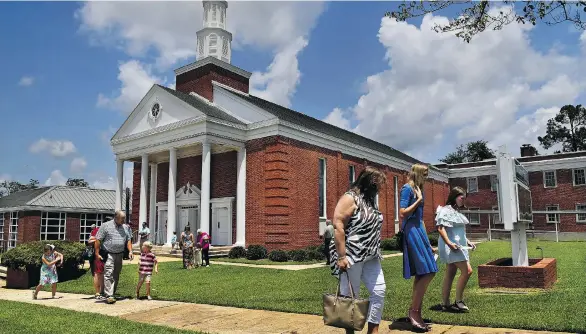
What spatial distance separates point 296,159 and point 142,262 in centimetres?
1396

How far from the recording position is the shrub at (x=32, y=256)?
1403 cm

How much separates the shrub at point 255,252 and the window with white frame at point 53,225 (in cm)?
1864

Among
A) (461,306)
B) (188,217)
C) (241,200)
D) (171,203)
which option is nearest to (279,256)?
(241,200)

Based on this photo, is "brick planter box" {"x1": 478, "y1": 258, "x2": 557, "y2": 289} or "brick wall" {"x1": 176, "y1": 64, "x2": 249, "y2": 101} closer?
"brick planter box" {"x1": 478, "y1": 258, "x2": 557, "y2": 289}

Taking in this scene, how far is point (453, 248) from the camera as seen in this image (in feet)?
22.2

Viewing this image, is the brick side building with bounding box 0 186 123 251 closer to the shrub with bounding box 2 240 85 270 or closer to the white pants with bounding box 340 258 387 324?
the shrub with bounding box 2 240 85 270

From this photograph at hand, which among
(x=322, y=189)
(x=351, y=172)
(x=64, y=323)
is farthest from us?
(x=351, y=172)

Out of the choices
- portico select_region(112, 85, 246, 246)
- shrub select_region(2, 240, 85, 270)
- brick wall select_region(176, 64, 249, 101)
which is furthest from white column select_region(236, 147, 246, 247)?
shrub select_region(2, 240, 85, 270)

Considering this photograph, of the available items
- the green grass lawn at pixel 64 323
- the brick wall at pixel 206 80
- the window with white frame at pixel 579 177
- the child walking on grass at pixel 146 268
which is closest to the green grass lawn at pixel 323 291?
the child walking on grass at pixel 146 268

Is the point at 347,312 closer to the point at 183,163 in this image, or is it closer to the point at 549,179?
the point at 183,163

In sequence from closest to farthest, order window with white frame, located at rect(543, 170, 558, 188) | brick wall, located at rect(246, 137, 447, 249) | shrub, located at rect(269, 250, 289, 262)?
shrub, located at rect(269, 250, 289, 262) → brick wall, located at rect(246, 137, 447, 249) → window with white frame, located at rect(543, 170, 558, 188)

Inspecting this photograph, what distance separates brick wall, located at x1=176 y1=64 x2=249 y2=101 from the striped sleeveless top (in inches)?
869

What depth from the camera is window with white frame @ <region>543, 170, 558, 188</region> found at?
38.3 metres

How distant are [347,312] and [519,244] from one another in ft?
19.9
